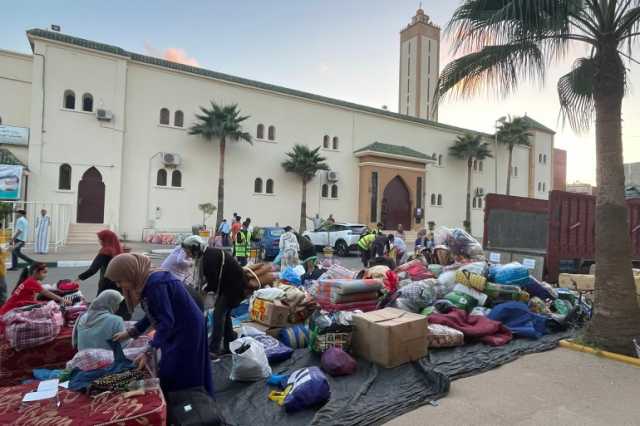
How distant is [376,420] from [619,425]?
79.9 inches

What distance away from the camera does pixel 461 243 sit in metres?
8.65

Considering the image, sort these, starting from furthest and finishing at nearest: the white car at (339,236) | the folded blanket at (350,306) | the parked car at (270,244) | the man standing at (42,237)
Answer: the white car at (339,236), the parked car at (270,244), the man standing at (42,237), the folded blanket at (350,306)

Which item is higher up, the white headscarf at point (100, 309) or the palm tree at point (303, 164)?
the palm tree at point (303, 164)

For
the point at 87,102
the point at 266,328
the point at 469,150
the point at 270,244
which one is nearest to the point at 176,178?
the point at 87,102

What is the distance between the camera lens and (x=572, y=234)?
9461 mm

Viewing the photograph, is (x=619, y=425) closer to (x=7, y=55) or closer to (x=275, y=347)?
(x=275, y=347)

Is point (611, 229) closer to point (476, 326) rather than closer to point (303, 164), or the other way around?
point (476, 326)

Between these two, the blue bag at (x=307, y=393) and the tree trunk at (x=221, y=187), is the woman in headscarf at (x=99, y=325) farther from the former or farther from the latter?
the tree trunk at (x=221, y=187)

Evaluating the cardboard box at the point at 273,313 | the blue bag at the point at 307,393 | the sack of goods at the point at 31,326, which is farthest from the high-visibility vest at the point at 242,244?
the blue bag at the point at 307,393

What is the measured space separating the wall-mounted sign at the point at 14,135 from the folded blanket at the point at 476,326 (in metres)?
22.5

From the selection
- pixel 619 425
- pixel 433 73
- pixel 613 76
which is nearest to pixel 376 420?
pixel 619 425

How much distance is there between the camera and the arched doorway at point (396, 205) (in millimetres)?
32062

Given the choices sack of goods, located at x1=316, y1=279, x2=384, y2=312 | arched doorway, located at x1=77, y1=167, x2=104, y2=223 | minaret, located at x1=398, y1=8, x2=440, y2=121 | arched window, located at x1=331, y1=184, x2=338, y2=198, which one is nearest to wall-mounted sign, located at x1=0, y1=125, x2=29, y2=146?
arched doorway, located at x1=77, y1=167, x2=104, y2=223

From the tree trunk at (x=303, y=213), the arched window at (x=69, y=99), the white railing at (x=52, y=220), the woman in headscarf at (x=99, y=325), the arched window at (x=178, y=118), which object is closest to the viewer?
the woman in headscarf at (x=99, y=325)
